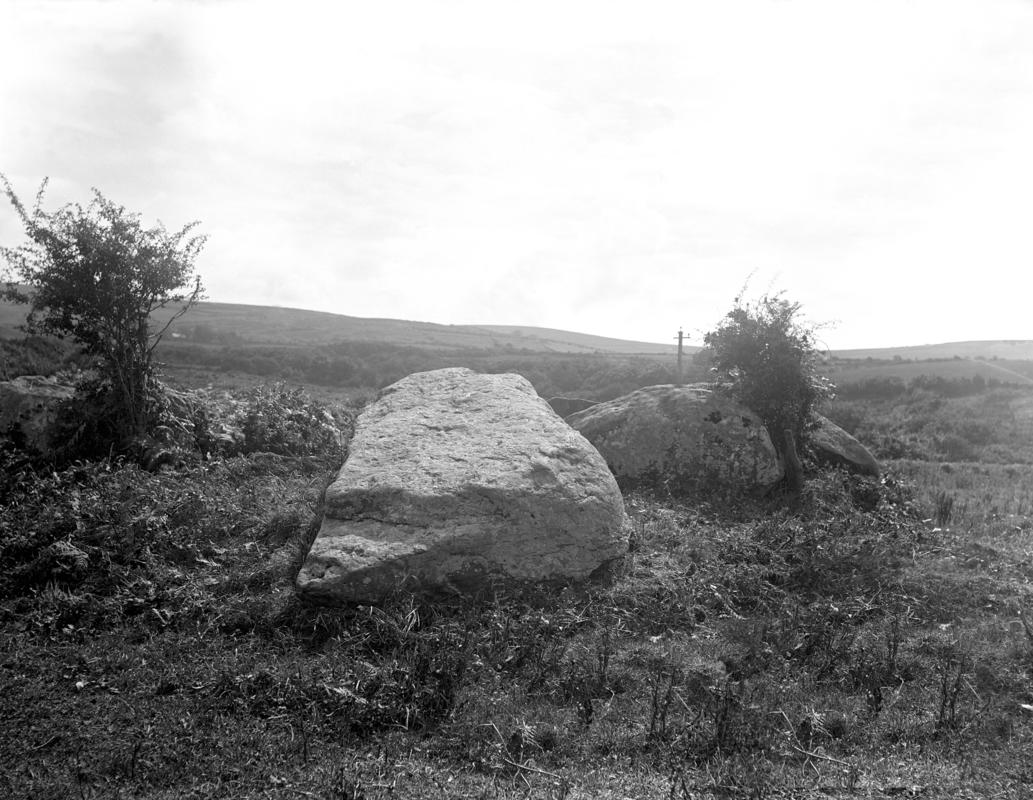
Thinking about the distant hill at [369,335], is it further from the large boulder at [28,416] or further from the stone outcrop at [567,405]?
the large boulder at [28,416]

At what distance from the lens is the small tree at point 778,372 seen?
11008 mm

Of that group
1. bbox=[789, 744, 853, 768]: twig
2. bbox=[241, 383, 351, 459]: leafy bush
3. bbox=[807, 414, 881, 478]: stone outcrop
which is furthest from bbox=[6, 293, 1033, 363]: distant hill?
bbox=[789, 744, 853, 768]: twig

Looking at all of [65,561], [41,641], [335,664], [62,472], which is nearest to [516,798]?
[335,664]

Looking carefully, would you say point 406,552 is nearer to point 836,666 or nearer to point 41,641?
point 41,641

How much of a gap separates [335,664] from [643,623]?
2.50 m

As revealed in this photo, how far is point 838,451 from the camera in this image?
1133cm

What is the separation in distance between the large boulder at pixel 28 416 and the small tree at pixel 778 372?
9555 millimetres

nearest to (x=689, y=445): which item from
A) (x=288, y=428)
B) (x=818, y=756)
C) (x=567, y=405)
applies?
(x=567, y=405)

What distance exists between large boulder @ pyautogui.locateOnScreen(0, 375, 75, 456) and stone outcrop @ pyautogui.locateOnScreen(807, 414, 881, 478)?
420 inches

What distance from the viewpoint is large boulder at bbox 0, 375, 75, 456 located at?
33.0 feet

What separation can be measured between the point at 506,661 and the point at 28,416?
8227 millimetres

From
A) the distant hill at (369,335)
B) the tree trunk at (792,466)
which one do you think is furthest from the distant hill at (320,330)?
the tree trunk at (792,466)

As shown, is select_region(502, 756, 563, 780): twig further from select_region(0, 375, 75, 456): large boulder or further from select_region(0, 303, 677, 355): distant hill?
select_region(0, 303, 677, 355): distant hill

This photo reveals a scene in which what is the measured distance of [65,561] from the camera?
659 cm
